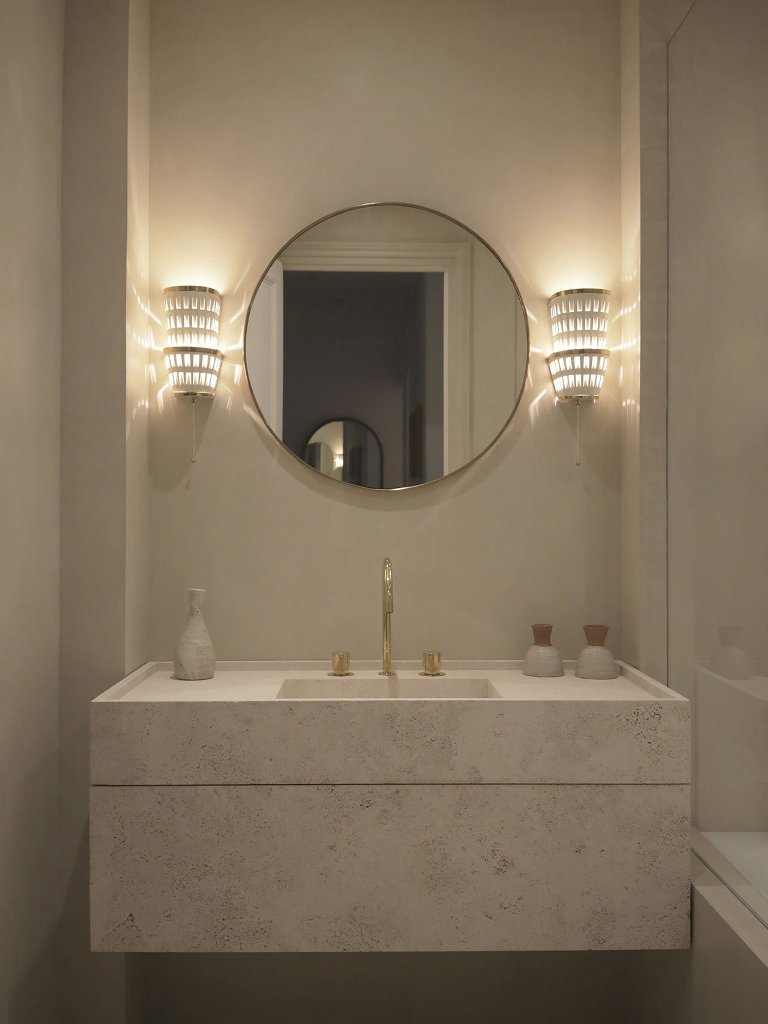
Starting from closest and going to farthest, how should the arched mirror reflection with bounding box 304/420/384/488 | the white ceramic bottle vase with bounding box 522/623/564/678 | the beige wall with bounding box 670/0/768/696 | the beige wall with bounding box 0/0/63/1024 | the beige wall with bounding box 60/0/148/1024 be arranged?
1. the beige wall with bounding box 670/0/768/696
2. the beige wall with bounding box 0/0/63/1024
3. the beige wall with bounding box 60/0/148/1024
4. the white ceramic bottle vase with bounding box 522/623/564/678
5. the arched mirror reflection with bounding box 304/420/384/488

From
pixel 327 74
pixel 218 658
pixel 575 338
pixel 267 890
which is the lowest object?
pixel 267 890

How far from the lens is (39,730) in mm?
2076

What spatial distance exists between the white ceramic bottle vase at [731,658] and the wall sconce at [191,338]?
4.58ft

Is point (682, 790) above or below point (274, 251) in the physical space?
below

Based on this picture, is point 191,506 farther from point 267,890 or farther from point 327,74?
point 327,74

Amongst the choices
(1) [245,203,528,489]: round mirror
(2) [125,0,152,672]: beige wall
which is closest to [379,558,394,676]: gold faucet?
(1) [245,203,528,489]: round mirror

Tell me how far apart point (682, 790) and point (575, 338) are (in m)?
1.15

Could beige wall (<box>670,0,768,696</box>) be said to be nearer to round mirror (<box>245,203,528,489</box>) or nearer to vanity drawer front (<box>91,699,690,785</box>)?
vanity drawer front (<box>91,699,690,785</box>)

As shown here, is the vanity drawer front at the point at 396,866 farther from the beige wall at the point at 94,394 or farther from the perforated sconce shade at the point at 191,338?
the perforated sconce shade at the point at 191,338

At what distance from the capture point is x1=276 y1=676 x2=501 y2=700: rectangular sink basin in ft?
7.34

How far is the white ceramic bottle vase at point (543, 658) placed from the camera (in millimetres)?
2285

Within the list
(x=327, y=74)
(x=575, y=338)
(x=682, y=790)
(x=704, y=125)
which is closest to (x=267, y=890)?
(x=682, y=790)

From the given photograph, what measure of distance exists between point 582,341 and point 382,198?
67 centimetres

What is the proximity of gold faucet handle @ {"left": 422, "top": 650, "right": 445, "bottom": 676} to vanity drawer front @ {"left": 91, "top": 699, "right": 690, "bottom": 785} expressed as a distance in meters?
0.36
